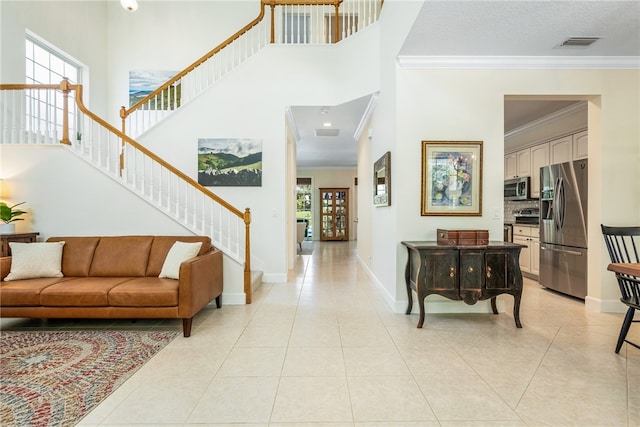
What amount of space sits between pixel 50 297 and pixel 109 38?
5853 mm

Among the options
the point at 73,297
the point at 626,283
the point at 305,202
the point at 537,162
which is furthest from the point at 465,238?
the point at 305,202

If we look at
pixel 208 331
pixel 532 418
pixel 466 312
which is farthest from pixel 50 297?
Result: pixel 466 312

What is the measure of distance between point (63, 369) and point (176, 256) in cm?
132

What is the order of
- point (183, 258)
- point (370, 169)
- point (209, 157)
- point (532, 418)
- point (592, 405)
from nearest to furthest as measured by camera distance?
point (532, 418) → point (592, 405) → point (183, 258) → point (209, 157) → point (370, 169)

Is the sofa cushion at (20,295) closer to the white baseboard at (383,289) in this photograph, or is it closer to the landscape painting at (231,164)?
the landscape painting at (231,164)

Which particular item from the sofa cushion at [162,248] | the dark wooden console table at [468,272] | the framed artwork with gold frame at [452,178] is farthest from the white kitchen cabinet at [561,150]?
the sofa cushion at [162,248]

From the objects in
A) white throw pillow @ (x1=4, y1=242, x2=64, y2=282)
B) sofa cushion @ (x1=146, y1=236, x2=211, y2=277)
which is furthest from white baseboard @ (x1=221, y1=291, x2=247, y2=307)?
white throw pillow @ (x1=4, y1=242, x2=64, y2=282)

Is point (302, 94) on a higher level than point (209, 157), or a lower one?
higher

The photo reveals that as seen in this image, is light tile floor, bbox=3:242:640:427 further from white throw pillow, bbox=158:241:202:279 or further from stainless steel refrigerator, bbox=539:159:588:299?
stainless steel refrigerator, bbox=539:159:588:299

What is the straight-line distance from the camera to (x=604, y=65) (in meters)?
3.65

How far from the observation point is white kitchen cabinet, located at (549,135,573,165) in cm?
504

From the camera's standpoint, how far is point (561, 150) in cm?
520

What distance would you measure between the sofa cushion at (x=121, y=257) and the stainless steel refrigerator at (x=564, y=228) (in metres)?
5.31

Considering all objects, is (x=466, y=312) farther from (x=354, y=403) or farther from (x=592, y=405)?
(x=354, y=403)
